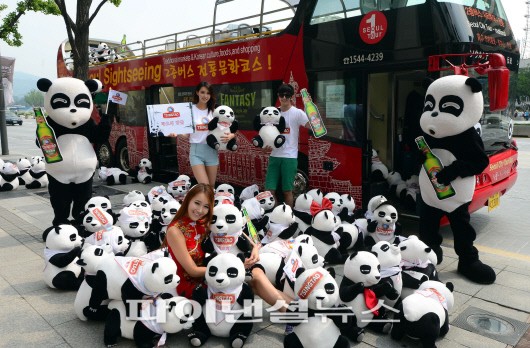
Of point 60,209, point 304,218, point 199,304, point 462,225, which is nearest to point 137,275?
point 199,304

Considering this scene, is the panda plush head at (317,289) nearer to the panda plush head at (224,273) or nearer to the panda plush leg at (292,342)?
the panda plush leg at (292,342)

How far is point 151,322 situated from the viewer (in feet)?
10.0

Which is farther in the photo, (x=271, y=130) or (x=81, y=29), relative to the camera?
(x=81, y=29)

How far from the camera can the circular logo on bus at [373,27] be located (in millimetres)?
5105

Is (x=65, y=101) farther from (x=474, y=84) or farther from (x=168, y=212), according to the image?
(x=474, y=84)

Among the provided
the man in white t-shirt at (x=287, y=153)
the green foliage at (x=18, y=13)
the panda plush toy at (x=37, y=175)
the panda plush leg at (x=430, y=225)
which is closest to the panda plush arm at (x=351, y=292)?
the panda plush leg at (x=430, y=225)

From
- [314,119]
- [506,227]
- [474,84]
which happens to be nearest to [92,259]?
[314,119]

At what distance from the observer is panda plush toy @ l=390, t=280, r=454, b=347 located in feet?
9.50

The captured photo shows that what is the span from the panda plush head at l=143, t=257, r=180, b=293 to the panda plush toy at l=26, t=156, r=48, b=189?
24.2ft

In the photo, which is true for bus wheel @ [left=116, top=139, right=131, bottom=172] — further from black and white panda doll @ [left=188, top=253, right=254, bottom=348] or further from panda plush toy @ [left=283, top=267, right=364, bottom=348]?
panda plush toy @ [left=283, top=267, right=364, bottom=348]

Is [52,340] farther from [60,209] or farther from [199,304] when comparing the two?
[60,209]

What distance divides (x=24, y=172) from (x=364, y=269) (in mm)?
8657

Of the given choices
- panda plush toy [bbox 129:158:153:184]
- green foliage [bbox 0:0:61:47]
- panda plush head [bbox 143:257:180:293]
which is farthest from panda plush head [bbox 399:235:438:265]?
green foliage [bbox 0:0:61:47]

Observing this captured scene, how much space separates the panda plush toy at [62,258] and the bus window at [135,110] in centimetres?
593
